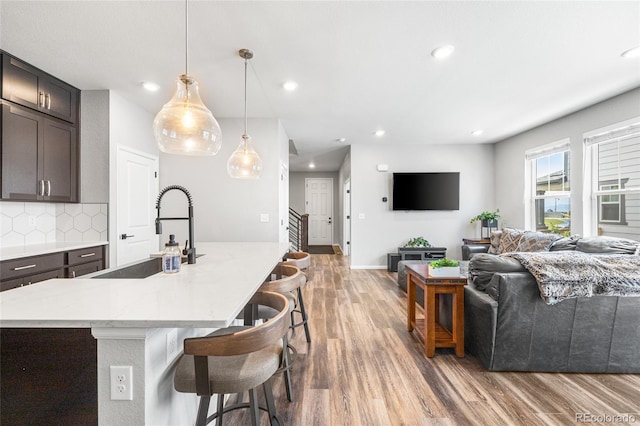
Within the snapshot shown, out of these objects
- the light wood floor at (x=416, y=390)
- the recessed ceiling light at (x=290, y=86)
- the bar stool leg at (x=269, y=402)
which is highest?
the recessed ceiling light at (x=290, y=86)

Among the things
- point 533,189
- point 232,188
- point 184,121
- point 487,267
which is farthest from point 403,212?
point 184,121

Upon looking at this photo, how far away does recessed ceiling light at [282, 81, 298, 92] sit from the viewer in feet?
9.77

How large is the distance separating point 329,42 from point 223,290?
2027mm

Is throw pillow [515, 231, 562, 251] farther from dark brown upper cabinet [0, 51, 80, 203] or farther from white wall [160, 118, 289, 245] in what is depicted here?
Result: dark brown upper cabinet [0, 51, 80, 203]

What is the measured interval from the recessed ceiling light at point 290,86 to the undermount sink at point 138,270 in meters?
2.03

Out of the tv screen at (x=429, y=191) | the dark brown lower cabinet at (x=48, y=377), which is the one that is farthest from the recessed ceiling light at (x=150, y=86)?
the tv screen at (x=429, y=191)

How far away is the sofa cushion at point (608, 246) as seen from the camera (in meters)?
2.74

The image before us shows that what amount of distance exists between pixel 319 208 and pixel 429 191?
4.47m

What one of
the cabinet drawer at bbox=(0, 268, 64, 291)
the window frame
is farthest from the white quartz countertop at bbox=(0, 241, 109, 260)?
the window frame

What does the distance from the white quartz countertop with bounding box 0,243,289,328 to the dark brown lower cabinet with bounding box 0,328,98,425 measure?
12 cm

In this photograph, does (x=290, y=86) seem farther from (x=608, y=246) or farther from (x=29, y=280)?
(x=608, y=246)

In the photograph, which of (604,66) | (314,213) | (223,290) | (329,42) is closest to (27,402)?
(223,290)

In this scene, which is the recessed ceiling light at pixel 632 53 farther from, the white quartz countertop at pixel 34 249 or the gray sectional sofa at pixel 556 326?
the white quartz countertop at pixel 34 249

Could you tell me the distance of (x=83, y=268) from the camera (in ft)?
9.59
